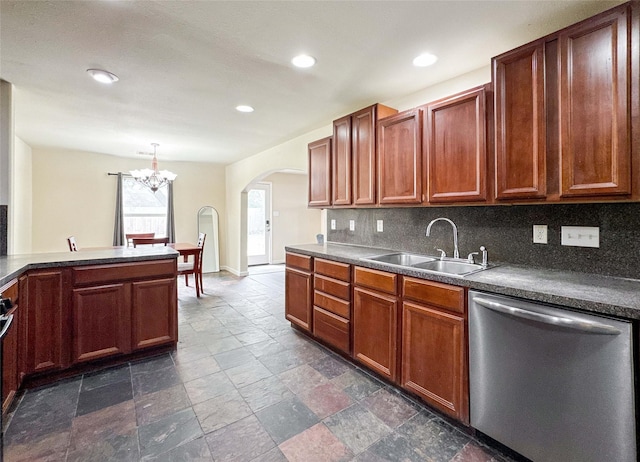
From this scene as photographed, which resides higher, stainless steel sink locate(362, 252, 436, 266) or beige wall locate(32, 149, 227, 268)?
beige wall locate(32, 149, 227, 268)

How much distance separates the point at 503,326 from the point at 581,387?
1.18ft

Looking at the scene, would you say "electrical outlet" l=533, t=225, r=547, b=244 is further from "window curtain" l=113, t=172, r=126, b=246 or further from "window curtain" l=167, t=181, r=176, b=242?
"window curtain" l=113, t=172, r=126, b=246

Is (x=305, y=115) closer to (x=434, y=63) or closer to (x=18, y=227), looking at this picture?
(x=434, y=63)

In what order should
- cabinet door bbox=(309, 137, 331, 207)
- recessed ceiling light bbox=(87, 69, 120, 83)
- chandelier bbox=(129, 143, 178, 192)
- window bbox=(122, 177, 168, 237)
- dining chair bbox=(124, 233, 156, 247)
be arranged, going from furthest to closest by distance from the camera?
window bbox=(122, 177, 168, 237) → dining chair bbox=(124, 233, 156, 247) → chandelier bbox=(129, 143, 178, 192) → cabinet door bbox=(309, 137, 331, 207) → recessed ceiling light bbox=(87, 69, 120, 83)

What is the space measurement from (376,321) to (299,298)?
1085 mm

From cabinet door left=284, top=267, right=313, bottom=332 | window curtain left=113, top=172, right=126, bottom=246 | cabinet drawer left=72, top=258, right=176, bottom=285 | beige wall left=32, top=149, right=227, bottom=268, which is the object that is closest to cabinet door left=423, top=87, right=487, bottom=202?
→ cabinet door left=284, top=267, right=313, bottom=332

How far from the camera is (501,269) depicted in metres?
1.96

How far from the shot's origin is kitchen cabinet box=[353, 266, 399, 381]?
2.13 m

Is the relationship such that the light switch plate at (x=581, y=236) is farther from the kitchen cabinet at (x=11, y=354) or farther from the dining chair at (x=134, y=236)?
the dining chair at (x=134, y=236)

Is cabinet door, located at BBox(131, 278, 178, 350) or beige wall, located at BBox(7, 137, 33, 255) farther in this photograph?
beige wall, located at BBox(7, 137, 33, 255)

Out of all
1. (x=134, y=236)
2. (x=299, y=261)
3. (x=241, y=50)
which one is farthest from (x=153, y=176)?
(x=241, y=50)

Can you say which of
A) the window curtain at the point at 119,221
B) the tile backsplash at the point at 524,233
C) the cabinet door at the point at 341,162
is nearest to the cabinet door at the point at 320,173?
the cabinet door at the point at 341,162

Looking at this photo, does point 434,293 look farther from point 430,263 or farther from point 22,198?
point 22,198

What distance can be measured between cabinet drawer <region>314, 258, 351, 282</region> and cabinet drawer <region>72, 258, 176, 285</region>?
1.36 m
